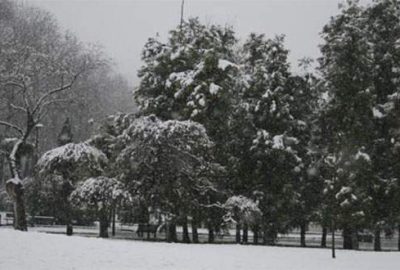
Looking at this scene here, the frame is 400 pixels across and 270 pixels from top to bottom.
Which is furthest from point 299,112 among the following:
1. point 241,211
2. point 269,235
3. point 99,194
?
point 99,194

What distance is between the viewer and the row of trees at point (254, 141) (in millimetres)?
24609

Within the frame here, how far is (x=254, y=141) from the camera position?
94.7 feet

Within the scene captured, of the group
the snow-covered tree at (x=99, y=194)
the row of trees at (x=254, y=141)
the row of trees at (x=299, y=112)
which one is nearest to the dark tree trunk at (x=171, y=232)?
the row of trees at (x=254, y=141)

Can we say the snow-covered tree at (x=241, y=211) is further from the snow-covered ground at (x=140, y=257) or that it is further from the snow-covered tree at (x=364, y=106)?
the snow-covered ground at (x=140, y=257)

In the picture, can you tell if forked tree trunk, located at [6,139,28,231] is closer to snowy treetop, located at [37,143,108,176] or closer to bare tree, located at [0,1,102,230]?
bare tree, located at [0,1,102,230]

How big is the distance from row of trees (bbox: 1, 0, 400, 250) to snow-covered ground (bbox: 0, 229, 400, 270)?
21.8 feet

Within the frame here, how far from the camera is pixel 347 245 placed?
96.3 feet

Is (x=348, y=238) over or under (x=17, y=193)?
under

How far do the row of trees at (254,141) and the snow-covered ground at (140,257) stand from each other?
6.65 meters

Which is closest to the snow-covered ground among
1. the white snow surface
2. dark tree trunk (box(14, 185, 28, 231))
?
dark tree trunk (box(14, 185, 28, 231))

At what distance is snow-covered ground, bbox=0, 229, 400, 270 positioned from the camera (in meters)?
12.8

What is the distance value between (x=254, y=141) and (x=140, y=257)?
1499cm

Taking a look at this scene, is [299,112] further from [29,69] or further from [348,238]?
[29,69]

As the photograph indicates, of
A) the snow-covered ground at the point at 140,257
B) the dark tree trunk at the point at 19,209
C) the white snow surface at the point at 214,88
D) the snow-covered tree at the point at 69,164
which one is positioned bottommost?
the snow-covered ground at the point at 140,257
